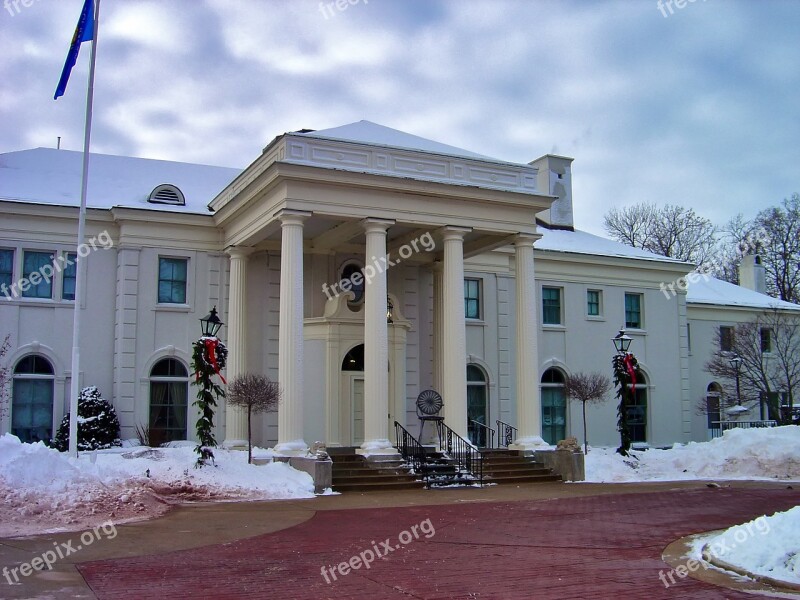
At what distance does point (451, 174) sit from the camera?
23875mm

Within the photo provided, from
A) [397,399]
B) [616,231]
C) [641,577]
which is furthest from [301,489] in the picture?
[616,231]

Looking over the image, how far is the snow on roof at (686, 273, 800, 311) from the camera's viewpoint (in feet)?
123

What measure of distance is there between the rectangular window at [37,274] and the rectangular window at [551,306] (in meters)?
17.0

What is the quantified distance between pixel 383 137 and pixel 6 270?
11429 mm

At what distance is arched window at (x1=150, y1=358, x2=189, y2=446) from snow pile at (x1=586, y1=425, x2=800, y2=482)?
11.8 m

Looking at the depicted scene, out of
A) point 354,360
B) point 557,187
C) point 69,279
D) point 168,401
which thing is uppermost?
point 557,187

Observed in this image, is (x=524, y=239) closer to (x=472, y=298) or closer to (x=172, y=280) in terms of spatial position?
(x=472, y=298)

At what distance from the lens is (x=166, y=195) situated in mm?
26875

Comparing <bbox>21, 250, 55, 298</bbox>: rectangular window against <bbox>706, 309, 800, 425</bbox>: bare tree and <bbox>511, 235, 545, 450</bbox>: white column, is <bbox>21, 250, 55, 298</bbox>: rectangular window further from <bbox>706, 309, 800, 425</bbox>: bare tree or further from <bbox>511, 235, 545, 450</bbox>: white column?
<bbox>706, 309, 800, 425</bbox>: bare tree

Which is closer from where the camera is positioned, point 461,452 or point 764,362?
point 461,452

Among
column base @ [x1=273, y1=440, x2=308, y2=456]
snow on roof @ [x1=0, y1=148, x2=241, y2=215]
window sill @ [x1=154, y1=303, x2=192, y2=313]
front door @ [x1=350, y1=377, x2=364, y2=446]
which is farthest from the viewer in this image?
snow on roof @ [x1=0, y1=148, x2=241, y2=215]

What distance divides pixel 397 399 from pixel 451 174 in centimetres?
664

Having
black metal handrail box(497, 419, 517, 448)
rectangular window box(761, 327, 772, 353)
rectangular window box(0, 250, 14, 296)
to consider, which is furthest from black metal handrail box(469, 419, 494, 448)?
rectangular window box(0, 250, 14, 296)

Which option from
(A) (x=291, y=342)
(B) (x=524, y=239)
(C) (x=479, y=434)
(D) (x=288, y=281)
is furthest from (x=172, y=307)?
(C) (x=479, y=434)
